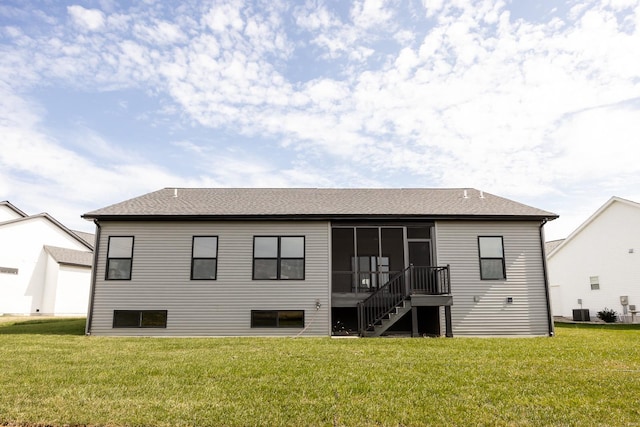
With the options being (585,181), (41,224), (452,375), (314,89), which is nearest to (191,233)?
(314,89)

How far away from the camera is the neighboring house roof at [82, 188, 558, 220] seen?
587 inches

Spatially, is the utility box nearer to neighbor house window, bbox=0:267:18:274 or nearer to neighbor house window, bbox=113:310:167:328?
neighbor house window, bbox=113:310:167:328

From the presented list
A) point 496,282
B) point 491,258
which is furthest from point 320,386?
point 491,258

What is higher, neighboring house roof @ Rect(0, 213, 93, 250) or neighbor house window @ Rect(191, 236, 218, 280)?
neighboring house roof @ Rect(0, 213, 93, 250)

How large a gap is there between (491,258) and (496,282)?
79cm

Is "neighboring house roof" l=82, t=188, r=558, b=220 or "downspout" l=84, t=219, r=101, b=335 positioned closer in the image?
"downspout" l=84, t=219, r=101, b=335

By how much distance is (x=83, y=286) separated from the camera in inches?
1137

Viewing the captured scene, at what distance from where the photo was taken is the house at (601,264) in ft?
75.0

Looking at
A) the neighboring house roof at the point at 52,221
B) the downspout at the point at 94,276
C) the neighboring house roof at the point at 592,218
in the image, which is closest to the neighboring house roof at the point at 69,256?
the neighboring house roof at the point at 52,221

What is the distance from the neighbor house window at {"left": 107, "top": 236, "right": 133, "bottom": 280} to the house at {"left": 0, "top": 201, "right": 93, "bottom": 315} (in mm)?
15037

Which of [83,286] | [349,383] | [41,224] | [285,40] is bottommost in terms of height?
[349,383]

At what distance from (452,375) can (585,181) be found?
52.4 ft

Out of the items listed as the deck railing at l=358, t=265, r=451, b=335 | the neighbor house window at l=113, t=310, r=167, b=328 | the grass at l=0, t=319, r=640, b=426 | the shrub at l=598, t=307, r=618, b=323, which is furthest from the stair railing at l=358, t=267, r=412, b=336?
the shrub at l=598, t=307, r=618, b=323

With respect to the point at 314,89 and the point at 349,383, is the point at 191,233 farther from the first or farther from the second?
the point at 349,383
